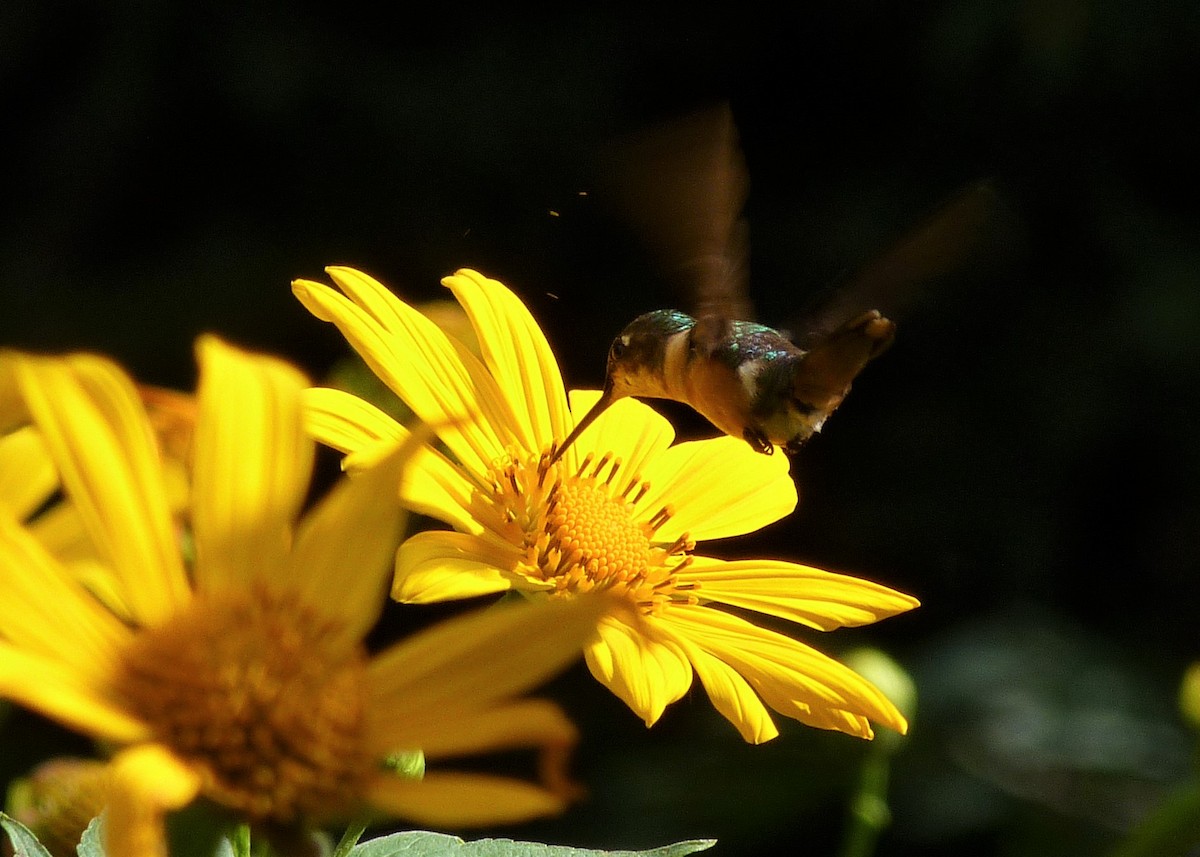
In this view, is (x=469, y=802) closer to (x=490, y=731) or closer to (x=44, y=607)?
(x=490, y=731)

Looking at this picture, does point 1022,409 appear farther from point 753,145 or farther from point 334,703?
point 334,703

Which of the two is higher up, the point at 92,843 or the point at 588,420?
the point at 588,420

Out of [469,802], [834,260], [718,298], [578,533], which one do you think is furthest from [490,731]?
[834,260]

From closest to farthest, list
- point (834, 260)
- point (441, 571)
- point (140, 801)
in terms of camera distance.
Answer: point (140, 801) < point (441, 571) < point (834, 260)

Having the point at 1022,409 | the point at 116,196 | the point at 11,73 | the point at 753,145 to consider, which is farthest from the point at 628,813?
the point at 11,73

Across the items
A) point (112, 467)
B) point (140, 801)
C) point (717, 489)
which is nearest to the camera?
point (140, 801)

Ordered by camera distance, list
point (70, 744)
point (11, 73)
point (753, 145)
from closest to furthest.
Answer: point (70, 744) < point (11, 73) < point (753, 145)

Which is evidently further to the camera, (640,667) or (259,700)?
(640,667)
